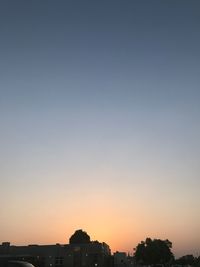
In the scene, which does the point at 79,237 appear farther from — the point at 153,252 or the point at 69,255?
the point at 69,255

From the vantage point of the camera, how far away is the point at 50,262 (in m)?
101

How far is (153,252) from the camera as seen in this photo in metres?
137

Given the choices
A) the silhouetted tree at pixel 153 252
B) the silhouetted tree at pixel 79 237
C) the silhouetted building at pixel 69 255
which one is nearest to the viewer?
the silhouetted building at pixel 69 255

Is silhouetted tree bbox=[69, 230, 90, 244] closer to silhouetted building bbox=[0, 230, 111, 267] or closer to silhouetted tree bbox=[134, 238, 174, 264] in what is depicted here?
silhouetted tree bbox=[134, 238, 174, 264]

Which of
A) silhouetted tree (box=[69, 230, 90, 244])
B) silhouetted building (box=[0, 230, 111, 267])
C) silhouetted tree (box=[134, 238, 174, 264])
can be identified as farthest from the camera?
silhouetted tree (box=[69, 230, 90, 244])

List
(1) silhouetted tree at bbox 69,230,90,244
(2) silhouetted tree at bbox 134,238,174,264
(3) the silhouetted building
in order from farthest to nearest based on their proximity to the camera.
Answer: (1) silhouetted tree at bbox 69,230,90,244, (2) silhouetted tree at bbox 134,238,174,264, (3) the silhouetted building

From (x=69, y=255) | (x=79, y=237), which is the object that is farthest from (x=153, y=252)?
(x=69, y=255)

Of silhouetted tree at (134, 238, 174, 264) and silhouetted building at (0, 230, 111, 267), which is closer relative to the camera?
silhouetted building at (0, 230, 111, 267)

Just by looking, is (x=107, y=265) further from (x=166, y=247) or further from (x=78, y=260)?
(x=166, y=247)

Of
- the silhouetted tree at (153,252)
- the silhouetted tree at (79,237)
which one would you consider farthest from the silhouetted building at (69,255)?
the silhouetted tree at (79,237)

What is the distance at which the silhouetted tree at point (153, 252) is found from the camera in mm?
137125

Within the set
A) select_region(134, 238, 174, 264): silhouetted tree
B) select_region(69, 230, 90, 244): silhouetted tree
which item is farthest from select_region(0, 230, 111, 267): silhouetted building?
select_region(69, 230, 90, 244): silhouetted tree

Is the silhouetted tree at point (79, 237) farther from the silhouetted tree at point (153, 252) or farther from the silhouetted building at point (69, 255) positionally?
the silhouetted building at point (69, 255)

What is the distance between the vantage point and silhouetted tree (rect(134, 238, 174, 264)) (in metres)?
137
